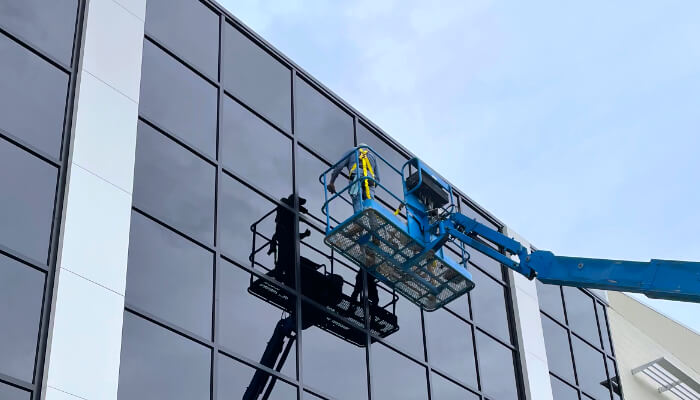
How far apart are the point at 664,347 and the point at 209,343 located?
2482 centimetres

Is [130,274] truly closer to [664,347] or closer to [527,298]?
[527,298]

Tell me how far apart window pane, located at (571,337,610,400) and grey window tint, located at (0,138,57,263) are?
59.4 feet

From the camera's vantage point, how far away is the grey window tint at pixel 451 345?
25.3m

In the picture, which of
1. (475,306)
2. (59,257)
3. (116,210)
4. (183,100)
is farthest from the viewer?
(475,306)

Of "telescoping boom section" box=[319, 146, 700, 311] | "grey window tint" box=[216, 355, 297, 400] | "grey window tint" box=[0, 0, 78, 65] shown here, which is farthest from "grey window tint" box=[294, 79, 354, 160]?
"grey window tint" box=[216, 355, 297, 400]

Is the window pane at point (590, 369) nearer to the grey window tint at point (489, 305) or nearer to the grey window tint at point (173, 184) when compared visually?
the grey window tint at point (489, 305)

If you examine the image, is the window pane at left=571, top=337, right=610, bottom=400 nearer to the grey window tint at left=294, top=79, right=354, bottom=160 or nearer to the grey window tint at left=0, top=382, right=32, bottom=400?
the grey window tint at left=294, top=79, right=354, bottom=160

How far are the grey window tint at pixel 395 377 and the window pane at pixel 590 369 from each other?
26.8ft

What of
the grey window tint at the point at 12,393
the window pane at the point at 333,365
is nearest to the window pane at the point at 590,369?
the window pane at the point at 333,365

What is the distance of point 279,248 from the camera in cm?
2230

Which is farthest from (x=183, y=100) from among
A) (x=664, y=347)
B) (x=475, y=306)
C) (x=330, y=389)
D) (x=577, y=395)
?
(x=664, y=347)

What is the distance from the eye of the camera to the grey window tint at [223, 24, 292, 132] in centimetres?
2367

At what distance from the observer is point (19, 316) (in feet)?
53.2

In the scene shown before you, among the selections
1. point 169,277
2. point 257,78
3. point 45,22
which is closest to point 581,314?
point 257,78
